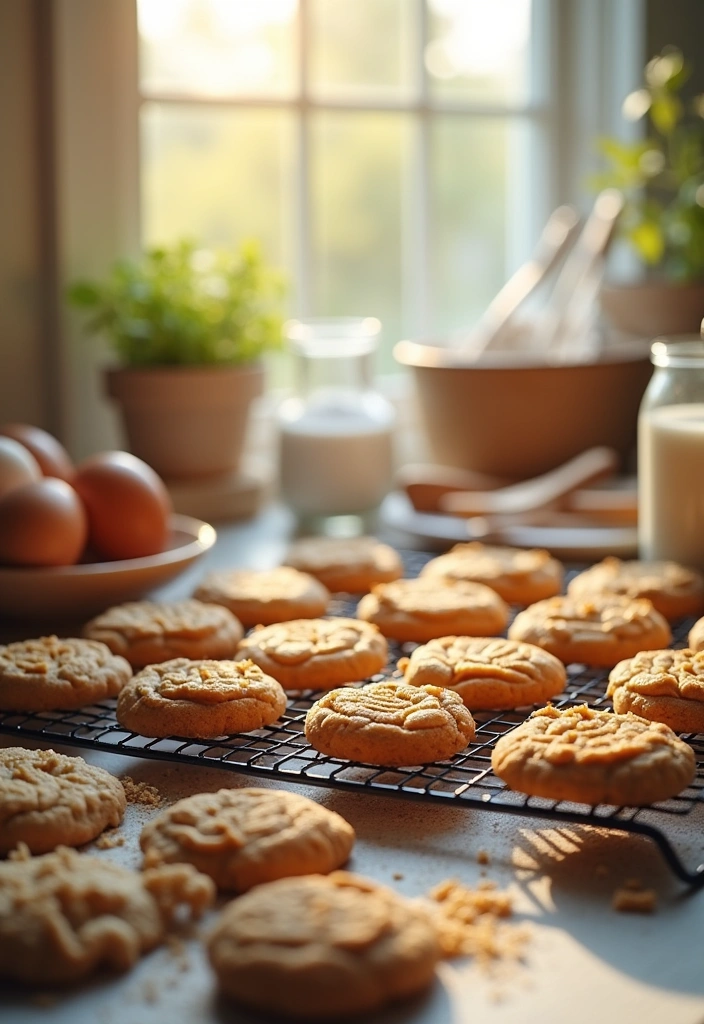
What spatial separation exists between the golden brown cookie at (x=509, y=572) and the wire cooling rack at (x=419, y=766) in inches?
10.2

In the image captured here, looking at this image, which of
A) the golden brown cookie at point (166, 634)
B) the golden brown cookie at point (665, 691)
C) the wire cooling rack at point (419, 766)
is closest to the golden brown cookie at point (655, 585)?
the wire cooling rack at point (419, 766)

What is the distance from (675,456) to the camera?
1691 mm

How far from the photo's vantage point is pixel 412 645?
5.15 feet

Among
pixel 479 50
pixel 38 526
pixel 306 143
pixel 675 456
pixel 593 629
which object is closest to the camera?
pixel 593 629

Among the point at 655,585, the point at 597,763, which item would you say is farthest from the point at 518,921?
the point at 655,585

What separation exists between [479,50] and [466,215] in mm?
350

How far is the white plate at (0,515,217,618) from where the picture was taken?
5.14 ft

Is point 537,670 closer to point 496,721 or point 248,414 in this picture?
point 496,721

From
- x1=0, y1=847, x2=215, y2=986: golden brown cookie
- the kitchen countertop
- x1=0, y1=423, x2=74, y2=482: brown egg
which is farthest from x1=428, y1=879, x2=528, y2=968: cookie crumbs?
x1=0, y1=423, x2=74, y2=482: brown egg

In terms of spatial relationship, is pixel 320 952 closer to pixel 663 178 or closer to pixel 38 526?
pixel 38 526

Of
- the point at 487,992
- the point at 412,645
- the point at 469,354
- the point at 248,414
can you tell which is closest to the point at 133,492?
the point at 412,645

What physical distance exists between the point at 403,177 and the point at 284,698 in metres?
1.70

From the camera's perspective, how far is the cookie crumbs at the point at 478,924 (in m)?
0.86

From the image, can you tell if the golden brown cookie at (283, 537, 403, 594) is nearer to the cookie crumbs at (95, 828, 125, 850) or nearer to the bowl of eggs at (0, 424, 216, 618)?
the bowl of eggs at (0, 424, 216, 618)
